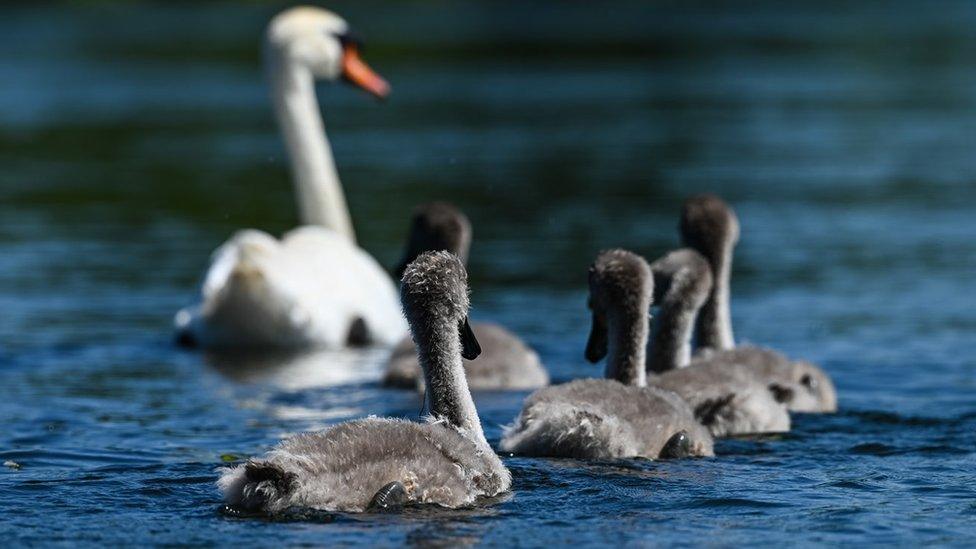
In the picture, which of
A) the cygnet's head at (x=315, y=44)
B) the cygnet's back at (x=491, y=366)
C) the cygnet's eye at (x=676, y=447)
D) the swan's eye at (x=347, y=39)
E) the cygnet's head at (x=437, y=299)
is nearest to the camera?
the cygnet's head at (x=437, y=299)

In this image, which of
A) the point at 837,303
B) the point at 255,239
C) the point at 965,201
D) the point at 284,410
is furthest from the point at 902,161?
the point at 284,410

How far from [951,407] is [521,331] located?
192 inches

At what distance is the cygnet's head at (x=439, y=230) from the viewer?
48.5ft

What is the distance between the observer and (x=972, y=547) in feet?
28.5

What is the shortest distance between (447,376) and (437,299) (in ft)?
1.36

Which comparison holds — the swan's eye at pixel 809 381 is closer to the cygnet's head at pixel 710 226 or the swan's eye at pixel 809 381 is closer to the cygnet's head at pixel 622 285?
the cygnet's head at pixel 710 226

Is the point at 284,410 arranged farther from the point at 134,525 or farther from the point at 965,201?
the point at 965,201

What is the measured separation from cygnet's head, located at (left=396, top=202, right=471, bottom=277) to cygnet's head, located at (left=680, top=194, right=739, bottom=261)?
6.04 feet

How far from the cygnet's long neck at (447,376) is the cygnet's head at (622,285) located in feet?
6.40

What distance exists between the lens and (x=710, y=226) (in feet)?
46.4

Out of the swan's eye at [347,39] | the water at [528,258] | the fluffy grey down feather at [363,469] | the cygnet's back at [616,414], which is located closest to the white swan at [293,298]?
the water at [528,258]

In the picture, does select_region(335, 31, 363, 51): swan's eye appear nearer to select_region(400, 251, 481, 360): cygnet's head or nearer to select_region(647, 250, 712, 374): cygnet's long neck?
select_region(647, 250, 712, 374): cygnet's long neck

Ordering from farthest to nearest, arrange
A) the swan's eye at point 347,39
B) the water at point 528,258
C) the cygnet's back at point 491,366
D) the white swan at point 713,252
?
1. the swan's eye at point 347,39
2. the white swan at point 713,252
3. the cygnet's back at point 491,366
4. the water at point 528,258

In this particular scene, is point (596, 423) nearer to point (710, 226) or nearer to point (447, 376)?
point (447, 376)
